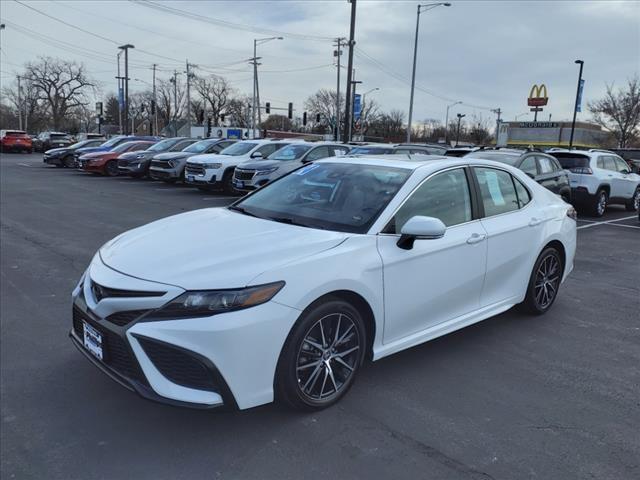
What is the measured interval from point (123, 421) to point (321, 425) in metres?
1.17

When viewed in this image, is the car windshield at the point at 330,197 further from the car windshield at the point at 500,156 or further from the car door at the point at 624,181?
the car door at the point at 624,181

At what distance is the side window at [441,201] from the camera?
12.4 ft

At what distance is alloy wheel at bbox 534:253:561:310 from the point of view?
16.8ft

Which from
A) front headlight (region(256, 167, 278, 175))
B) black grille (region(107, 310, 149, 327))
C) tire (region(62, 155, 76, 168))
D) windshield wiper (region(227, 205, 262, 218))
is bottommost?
tire (region(62, 155, 76, 168))

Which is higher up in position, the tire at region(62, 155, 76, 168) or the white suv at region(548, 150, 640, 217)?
the white suv at region(548, 150, 640, 217)

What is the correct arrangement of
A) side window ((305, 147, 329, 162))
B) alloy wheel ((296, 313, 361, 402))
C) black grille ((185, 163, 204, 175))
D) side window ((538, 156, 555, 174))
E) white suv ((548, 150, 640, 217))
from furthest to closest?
black grille ((185, 163, 204, 175)), side window ((305, 147, 329, 162)), white suv ((548, 150, 640, 217)), side window ((538, 156, 555, 174)), alloy wheel ((296, 313, 361, 402))

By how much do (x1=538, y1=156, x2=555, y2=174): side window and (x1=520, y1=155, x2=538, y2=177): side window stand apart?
0.24m

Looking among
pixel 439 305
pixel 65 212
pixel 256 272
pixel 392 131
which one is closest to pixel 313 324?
pixel 256 272

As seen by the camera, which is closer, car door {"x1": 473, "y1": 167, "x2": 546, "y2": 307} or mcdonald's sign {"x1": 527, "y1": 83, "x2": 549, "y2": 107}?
car door {"x1": 473, "y1": 167, "x2": 546, "y2": 307}

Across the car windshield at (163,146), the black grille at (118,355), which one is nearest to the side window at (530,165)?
the black grille at (118,355)

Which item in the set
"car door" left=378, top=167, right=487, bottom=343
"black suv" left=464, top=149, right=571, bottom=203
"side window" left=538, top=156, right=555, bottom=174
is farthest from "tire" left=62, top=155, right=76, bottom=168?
"car door" left=378, top=167, right=487, bottom=343

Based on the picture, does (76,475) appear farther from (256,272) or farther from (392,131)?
(392,131)

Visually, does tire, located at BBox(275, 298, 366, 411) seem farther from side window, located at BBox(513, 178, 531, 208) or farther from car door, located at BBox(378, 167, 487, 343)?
side window, located at BBox(513, 178, 531, 208)

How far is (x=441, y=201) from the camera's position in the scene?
4098 mm
